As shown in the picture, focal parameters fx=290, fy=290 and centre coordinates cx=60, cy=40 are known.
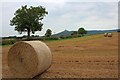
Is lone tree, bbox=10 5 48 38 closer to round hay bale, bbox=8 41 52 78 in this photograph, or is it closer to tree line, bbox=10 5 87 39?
tree line, bbox=10 5 87 39

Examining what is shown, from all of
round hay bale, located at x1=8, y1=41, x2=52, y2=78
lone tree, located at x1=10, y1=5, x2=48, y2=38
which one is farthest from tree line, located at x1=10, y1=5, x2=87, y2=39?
round hay bale, located at x1=8, y1=41, x2=52, y2=78

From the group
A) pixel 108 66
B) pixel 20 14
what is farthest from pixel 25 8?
pixel 108 66

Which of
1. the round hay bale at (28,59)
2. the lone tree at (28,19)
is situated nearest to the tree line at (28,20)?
the lone tree at (28,19)

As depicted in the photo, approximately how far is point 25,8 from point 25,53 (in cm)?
5811

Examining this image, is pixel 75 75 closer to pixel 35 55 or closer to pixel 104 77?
pixel 104 77

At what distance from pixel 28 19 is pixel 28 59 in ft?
177

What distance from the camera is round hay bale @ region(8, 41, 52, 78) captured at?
956 cm

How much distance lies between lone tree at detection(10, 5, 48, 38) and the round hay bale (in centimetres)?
5156

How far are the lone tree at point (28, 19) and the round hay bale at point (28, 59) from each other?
5156cm

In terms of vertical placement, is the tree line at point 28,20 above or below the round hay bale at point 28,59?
above

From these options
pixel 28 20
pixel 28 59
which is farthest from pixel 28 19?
pixel 28 59

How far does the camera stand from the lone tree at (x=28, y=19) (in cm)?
6200

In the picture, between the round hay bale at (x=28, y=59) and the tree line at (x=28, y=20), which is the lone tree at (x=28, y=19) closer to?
the tree line at (x=28, y=20)

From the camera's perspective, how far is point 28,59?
9.84 meters
